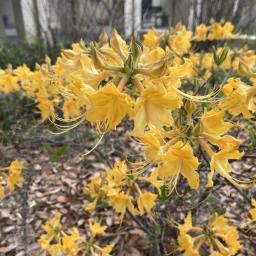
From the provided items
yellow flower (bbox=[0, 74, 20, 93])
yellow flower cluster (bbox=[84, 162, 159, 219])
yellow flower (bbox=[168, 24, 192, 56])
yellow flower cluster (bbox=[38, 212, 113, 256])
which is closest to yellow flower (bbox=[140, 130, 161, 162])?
yellow flower cluster (bbox=[84, 162, 159, 219])

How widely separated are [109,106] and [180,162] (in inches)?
11.3

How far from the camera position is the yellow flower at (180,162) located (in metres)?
1.02

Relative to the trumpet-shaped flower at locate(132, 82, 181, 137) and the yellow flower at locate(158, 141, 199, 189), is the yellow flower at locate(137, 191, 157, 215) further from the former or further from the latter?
the trumpet-shaped flower at locate(132, 82, 181, 137)

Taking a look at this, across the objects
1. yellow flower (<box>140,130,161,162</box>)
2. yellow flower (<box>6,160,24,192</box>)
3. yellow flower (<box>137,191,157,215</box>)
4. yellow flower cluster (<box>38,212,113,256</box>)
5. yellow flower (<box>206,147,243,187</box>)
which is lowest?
yellow flower cluster (<box>38,212,113,256</box>)

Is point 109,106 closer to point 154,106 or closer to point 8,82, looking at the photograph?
point 154,106

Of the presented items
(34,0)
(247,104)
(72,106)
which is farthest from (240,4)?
(247,104)

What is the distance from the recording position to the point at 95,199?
6.90ft

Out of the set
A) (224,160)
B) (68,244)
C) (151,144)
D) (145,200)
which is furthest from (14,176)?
(224,160)

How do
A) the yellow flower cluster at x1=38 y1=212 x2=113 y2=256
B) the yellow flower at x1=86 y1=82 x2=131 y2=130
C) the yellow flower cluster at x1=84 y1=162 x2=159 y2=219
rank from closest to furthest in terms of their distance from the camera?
the yellow flower at x1=86 y1=82 x2=131 y2=130
the yellow flower cluster at x1=84 y1=162 x2=159 y2=219
the yellow flower cluster at x1=38 y1=212 x2=113 y2=256

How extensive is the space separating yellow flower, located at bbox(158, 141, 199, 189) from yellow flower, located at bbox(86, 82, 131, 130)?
0.62 feet

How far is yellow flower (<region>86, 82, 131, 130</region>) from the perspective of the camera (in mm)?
Answer: 934

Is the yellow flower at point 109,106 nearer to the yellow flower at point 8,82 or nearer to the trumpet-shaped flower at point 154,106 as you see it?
the trumpet-shaped flower at point 154,106

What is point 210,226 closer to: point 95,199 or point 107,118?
point 95,199

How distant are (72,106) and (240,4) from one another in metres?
5.73
